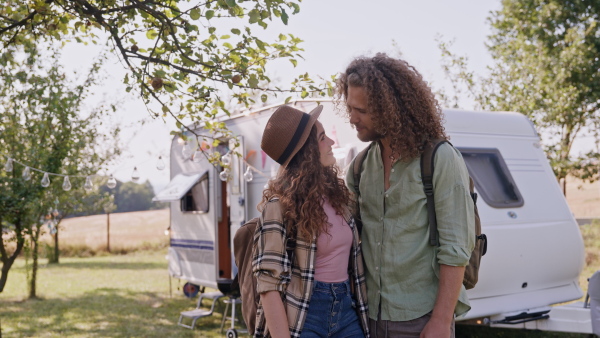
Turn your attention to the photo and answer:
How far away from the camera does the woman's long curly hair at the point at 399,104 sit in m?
2.30

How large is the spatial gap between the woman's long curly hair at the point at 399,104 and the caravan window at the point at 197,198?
626 cm

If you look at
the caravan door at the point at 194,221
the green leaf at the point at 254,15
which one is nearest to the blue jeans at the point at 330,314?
the green leaf at the point at 254,15

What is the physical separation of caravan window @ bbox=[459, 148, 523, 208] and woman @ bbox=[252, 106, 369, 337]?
3.55m

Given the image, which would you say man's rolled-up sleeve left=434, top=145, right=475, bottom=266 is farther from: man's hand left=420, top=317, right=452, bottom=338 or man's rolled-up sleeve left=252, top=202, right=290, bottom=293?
man's rolled-up sleeve left=252, top=202, right=290, bottom=293

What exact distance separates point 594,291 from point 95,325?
6217 millimetres

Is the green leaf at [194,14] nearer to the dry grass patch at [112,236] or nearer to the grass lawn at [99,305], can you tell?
the grass lawn at [99,305]

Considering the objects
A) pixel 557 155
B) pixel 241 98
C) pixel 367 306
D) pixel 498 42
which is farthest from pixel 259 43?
pixel 498 42

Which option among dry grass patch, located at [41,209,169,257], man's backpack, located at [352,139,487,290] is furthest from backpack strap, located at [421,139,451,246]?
dry grass patch, located at [41,209,169,257]

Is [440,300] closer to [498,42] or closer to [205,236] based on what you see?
[205,236]

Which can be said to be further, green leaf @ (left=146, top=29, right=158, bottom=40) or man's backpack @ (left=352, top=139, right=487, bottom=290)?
green leaf @ (left=146, top=29, right=158, bottom=40)

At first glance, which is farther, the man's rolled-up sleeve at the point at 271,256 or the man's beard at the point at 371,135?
the man's beard at the point at 371,135

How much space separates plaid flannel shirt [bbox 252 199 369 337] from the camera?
2260 mm

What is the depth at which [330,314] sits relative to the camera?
232cm

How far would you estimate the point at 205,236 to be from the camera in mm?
8523
